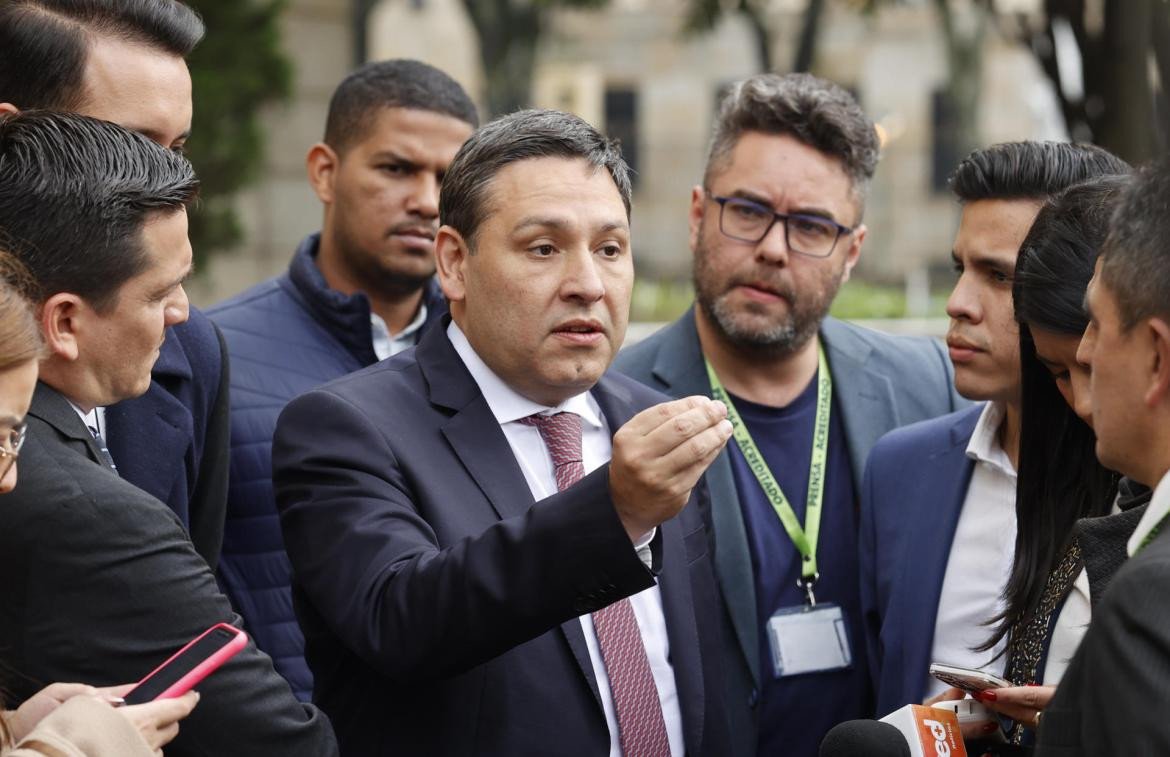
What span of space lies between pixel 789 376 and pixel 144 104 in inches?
83.4

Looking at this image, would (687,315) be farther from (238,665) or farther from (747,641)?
(238,665)

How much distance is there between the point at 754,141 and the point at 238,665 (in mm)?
2670

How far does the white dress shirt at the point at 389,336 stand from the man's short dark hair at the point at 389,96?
2.12ft

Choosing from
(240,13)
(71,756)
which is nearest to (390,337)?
(71,756)

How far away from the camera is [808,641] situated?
13.6ft

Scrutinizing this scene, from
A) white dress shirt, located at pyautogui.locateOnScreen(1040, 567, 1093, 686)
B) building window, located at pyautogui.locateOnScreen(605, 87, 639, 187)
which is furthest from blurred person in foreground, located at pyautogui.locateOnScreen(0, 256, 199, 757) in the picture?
building window, located at pyautogui.locateOnScreen(605, 87, 639, 187)

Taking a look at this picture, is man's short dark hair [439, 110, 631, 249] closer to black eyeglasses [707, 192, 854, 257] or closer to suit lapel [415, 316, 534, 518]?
suit lapel [415, 316, 534, 518]

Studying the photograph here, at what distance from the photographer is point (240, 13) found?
38.3ft

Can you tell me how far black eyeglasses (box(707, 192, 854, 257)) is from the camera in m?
4.59

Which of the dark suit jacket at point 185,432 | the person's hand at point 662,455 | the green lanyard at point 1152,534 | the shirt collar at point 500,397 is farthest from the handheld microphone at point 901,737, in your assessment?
the dark suit jacket at point 185,432

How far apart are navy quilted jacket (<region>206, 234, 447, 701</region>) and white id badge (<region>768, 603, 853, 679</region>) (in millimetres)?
1281

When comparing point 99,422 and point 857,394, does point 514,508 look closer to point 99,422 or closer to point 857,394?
point 99,422

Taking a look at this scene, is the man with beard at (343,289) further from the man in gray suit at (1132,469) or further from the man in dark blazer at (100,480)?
the man in gray suit at (1132,469)

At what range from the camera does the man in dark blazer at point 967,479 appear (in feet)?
12.3
